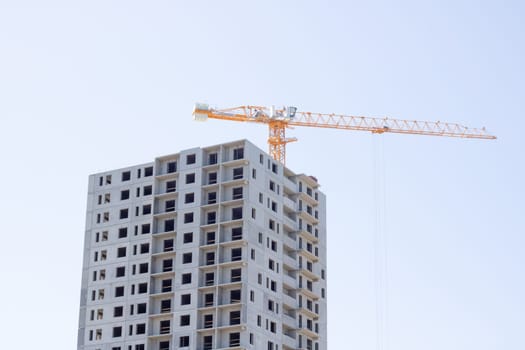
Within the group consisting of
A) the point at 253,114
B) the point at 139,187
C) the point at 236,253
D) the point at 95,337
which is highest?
the point at 253,114

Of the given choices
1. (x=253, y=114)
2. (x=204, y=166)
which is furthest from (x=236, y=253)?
(x=253, y=114)

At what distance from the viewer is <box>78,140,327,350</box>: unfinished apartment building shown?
5566 inches

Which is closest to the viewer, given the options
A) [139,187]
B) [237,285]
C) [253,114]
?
[237,285]

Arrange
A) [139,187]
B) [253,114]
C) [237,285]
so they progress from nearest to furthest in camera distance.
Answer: [237,285] → [139,187] → [253,114]

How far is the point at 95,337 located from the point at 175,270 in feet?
46.6

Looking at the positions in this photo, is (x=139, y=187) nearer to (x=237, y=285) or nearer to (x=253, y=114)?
(x=237, y=285)

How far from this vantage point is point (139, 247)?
490ft

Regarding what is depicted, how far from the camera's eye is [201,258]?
→ 144 m

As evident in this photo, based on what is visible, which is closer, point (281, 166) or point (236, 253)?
point (236, 253)

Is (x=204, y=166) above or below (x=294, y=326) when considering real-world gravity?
above

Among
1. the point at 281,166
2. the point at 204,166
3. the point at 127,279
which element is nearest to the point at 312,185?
the point at 281,166

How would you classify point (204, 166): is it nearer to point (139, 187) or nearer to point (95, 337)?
point (139, 187)

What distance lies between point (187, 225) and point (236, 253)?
815 cm

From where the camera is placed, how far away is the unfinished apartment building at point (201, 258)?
464 ft
